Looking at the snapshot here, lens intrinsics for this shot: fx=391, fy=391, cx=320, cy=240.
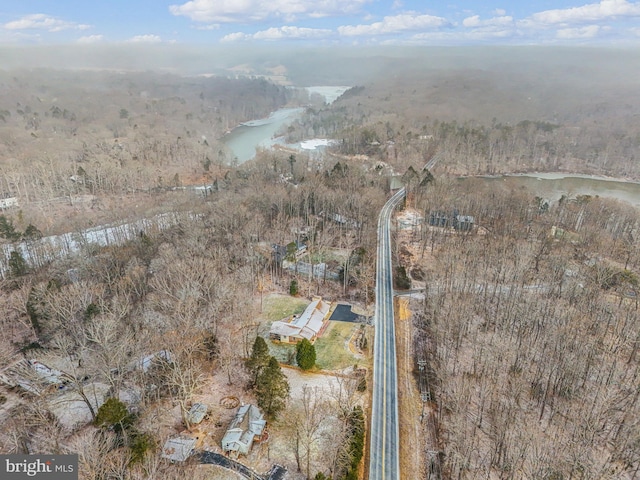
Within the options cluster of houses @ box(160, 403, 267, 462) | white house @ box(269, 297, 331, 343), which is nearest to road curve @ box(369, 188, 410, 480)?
white house @ box(269, 297, 331, 343)

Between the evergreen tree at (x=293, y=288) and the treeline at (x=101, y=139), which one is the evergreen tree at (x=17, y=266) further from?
the treeline at (x=101, y=139)

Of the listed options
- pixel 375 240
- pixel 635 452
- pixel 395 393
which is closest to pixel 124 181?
pixel 375 240

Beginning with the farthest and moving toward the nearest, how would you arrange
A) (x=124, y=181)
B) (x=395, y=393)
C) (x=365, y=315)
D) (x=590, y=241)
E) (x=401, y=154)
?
(x=401, y=154) → (x=124, y=181) → (x=590, y=241) → (x=365, y=315) → (x=395, y=393)

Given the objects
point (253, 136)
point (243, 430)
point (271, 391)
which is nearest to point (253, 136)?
point (253, 136)

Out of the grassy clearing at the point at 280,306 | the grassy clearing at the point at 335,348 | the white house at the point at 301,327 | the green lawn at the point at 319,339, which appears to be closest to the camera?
the grassy clearing at the point at 335,348

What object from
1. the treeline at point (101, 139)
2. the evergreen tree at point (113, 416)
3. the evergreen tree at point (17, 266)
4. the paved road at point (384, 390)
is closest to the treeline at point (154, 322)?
the evergreen tree at point (113, 416)

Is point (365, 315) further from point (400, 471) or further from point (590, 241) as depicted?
point (590, 241)

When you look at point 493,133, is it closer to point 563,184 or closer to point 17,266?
point 563,184
